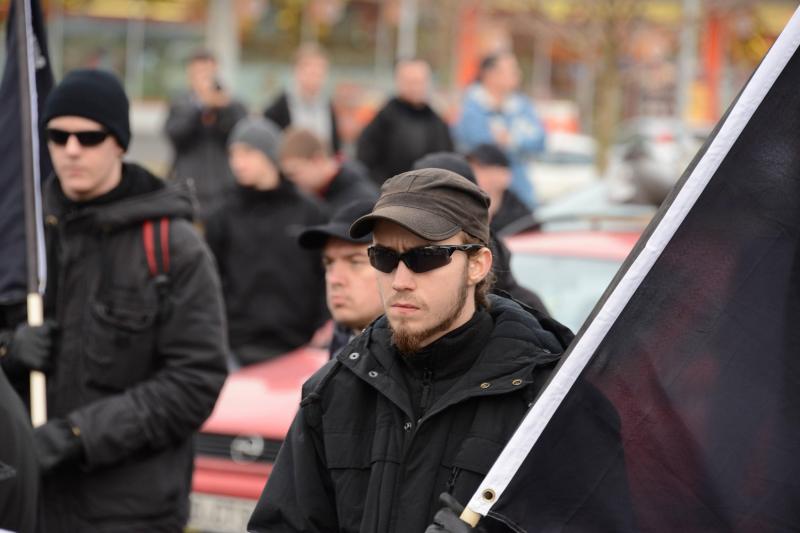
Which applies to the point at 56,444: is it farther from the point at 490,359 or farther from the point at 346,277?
the point at 490,359

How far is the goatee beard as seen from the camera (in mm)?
3340

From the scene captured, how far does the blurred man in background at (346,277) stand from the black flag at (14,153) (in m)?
1.02

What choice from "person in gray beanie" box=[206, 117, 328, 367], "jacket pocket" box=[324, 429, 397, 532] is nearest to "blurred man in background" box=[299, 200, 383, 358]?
"jacket pocket" box=[324, 429, 397, 532]

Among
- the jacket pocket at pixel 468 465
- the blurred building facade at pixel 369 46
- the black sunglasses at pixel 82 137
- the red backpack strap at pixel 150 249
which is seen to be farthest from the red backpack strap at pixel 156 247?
the blurred building facade at pixel 369 46

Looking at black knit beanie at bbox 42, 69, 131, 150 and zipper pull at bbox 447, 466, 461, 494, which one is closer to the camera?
zipper pull at bbox 447, 466, 461, 494

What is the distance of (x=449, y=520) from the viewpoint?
3100 mm

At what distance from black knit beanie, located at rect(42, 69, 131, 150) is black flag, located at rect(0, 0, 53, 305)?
0.42 m

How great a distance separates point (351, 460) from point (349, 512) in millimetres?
118

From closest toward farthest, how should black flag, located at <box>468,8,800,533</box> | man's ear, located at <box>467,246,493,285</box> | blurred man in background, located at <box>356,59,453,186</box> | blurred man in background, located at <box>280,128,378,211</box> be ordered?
black flag, located at <box>468,8,800,533</box> → man's ear, located at <box>467,246,493,285</box> → blurred man in background, located at <box>280,128,378,211</box> → blurred man in background, located at <box>356,59,453,186</box>

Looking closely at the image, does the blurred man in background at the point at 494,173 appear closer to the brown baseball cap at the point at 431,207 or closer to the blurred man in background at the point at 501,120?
the blurred man in background at the point at 501,120

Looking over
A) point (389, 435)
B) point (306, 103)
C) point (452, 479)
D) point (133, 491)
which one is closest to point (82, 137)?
point (133, 491)

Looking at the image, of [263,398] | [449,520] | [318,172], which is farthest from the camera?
[318,172]

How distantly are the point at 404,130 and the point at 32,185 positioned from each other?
638 cm

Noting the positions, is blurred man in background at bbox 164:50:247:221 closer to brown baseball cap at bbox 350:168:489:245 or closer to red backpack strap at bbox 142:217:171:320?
red backpack strap at bbox 142:217:171:320
